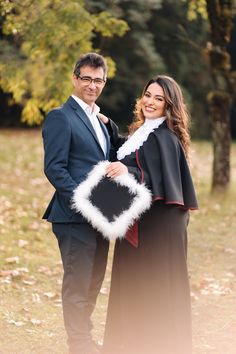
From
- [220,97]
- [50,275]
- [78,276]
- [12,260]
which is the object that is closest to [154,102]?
[78,276]

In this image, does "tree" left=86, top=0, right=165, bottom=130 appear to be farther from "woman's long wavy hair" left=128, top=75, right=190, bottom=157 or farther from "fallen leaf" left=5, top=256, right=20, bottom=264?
"woman's long wavy hair" left=128, top=75, right=190, bottom=157

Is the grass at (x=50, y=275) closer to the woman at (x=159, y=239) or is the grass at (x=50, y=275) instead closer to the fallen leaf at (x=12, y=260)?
the fallen leaf at (x=12, y=260)

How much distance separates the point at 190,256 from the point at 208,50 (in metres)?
4.50

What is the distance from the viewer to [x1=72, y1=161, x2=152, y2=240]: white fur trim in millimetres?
4125

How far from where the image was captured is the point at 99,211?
4.17 meters

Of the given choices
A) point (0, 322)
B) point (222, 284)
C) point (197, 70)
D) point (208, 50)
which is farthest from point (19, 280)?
point (197, 70)

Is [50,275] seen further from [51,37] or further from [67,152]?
[51,37]

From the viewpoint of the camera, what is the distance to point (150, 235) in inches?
170

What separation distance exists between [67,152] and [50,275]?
3.21 meters

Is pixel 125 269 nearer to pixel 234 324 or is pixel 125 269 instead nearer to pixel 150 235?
pixel 150 235

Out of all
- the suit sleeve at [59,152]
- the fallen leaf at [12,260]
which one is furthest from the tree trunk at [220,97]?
the suit sleeve at [59,152]

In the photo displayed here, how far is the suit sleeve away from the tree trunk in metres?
7.33

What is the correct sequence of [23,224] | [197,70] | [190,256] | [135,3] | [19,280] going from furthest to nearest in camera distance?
1. [197,70]
2. [135,3]
3. [23,224]
4. [190,256]
5. [19,280]

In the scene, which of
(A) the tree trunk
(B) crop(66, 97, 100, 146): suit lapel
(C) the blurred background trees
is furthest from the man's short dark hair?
(A) the tree trunk
